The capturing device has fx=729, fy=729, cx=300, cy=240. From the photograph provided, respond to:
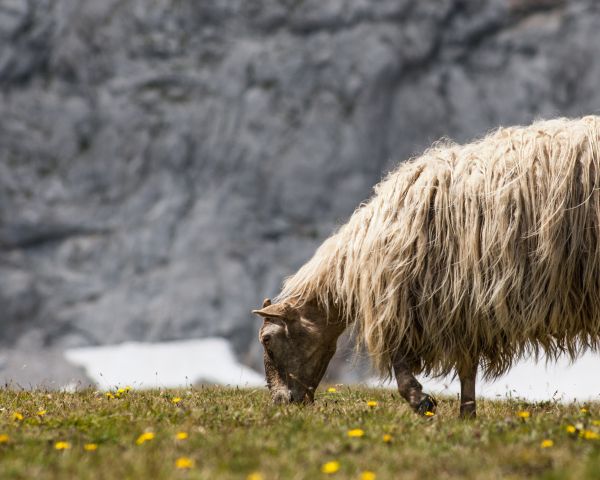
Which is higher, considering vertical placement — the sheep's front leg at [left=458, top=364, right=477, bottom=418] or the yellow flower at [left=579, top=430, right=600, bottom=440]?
the yellow flower at [left=579, top=430, right=600, bottom=440]

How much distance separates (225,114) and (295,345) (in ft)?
145

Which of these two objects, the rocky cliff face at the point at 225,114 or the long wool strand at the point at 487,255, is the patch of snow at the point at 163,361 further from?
the long wool strand at the point at 487,255

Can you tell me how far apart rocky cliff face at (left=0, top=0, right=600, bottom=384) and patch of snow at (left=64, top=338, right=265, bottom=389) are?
117 inches

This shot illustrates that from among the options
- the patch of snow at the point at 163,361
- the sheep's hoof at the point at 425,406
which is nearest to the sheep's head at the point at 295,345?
the sheep's hoof at the point at 425,406

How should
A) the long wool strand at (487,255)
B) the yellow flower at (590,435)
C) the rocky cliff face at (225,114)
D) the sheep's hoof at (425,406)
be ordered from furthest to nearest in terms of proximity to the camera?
1. the rocky cliff face at (225,114)
2. the sheep's hoof at (425,406)
3. the long wool strand at (487,255)
4. the yellow flower at (590,435)

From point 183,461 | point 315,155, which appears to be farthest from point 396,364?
point 315,155

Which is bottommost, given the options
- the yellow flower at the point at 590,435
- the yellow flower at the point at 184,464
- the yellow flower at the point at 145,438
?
the yellow flower at the point at 145,438

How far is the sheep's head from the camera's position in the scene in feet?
25.4

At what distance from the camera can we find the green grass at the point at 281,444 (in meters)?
4.04

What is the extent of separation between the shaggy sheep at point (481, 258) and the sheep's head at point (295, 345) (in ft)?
1.86

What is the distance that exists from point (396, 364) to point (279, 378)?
58.1 inches

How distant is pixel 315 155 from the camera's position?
162ft

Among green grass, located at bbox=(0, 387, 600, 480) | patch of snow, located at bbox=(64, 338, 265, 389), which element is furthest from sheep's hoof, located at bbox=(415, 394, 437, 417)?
patch of snow, located at bbox=(64, 338, 265, 389)

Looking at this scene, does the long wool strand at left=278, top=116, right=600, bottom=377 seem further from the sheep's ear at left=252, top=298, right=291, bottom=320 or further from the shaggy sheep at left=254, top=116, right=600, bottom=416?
the sheep's ear at left=252, top=298, right=291, bottom=320
